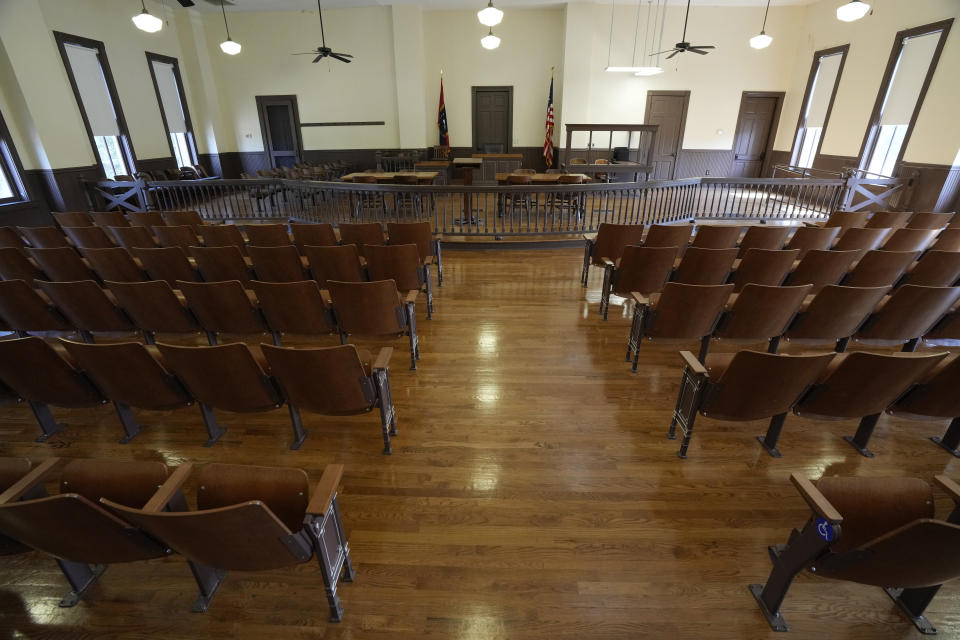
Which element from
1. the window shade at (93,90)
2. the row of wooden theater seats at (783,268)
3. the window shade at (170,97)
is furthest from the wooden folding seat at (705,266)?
the window shade at (170,97)

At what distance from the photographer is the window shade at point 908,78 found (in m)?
7.43

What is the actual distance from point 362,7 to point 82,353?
12.1 metres

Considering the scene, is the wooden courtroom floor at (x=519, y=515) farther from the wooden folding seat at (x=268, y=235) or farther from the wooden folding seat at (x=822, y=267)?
the wooden folding seat at (x=268, y=235)

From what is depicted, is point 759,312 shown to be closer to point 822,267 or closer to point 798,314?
point 798,314

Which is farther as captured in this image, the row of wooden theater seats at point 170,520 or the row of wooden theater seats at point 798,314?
the row of wooden theater seats at point 798,314

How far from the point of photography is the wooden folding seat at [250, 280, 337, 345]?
280 cm

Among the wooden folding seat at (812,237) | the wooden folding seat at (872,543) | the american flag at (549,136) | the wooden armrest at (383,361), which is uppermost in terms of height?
the american flag at (549,136)

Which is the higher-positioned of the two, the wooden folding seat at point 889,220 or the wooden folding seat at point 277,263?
the wooden folding seat at point 889,220

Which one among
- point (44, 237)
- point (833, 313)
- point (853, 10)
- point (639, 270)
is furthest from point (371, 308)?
point (853, 10)

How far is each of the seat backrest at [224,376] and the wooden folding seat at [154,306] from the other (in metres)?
0.88

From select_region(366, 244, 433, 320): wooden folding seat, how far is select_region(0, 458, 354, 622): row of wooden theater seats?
224cm

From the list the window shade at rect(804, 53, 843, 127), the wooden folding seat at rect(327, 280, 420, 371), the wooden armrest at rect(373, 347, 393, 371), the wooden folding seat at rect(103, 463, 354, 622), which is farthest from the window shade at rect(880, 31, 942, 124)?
the wooden folding seat at rect(103, 463, 354, 622)

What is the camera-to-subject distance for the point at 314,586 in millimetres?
1713

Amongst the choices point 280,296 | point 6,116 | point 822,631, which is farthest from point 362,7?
point 822,631
